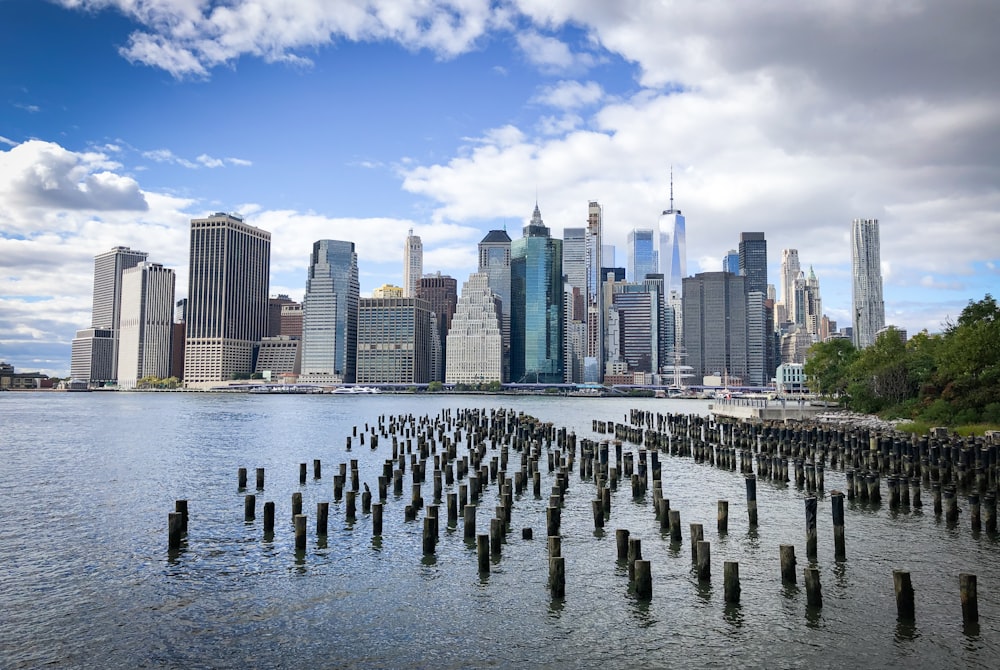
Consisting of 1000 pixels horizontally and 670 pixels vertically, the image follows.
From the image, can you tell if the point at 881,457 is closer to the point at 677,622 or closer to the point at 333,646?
the point at 677,622

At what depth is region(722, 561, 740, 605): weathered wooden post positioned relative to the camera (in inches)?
829

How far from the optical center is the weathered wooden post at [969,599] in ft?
63.0

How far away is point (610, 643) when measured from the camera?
18.5 meters

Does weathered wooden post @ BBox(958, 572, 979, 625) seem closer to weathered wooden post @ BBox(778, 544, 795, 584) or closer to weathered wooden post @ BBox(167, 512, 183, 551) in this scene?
weathered wooden post @ BBox(778, 544, 795, 584)

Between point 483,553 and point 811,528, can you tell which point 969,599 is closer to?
point 811,528

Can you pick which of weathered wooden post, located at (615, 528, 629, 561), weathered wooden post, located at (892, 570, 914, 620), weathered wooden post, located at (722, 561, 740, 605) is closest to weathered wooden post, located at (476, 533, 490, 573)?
weathered wooden post, located at (615, 528, 629, 561)

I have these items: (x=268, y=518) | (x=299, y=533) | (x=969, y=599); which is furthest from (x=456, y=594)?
(x=969, y=599)

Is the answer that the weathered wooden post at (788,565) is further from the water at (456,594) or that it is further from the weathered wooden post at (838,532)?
the weathered wooden post at (838,532)

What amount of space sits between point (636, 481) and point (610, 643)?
22.8 metres

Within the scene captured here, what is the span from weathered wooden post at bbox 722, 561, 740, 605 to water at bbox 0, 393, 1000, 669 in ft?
A: 1.47

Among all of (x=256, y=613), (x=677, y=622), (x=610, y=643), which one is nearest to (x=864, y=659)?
(x=677, y=622)

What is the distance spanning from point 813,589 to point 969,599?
12.2 ft

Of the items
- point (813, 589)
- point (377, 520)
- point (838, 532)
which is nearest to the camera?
point (813, 589)

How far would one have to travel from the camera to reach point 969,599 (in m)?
19.2
